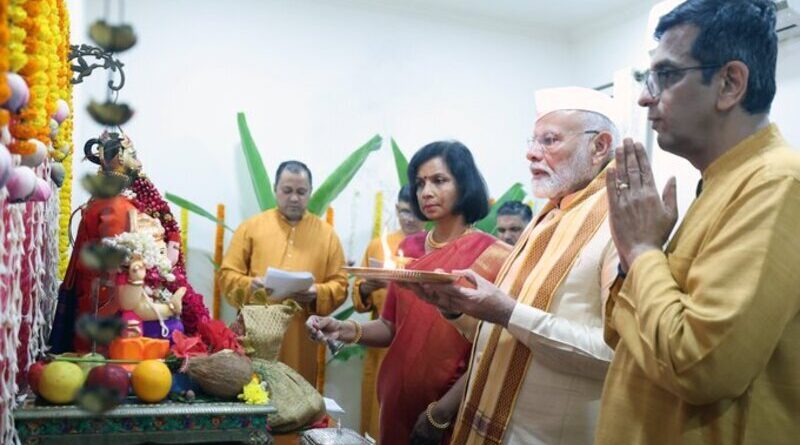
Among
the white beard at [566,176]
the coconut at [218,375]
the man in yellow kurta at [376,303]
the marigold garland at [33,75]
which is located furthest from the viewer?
the man in yellow kurta at [376,303]

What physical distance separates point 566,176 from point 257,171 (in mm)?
3555

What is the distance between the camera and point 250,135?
209 inches

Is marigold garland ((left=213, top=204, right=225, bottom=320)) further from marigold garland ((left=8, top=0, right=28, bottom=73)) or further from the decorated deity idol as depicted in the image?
marigold garland ((left=8, top=0, right=28, bottom=73))

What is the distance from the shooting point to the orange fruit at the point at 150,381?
1.78 m

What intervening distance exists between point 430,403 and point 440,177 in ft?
2.60

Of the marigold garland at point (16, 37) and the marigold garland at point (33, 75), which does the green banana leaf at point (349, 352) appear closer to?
the marigold garland at point (33, 75)

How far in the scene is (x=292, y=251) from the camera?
486cm

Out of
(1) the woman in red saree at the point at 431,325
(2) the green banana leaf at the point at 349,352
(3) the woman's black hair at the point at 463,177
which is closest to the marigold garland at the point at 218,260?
(2) the green banana leaf at the point at 349,352

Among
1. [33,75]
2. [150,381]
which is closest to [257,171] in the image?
[150,381]

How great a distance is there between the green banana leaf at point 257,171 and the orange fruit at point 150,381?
3.48 metres

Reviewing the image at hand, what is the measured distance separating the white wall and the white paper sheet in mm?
1626

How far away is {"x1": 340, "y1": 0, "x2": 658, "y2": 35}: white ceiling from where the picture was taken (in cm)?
602

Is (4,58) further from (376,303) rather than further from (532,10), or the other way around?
(532,10)

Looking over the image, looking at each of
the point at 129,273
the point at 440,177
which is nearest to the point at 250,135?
the point at 440,177
